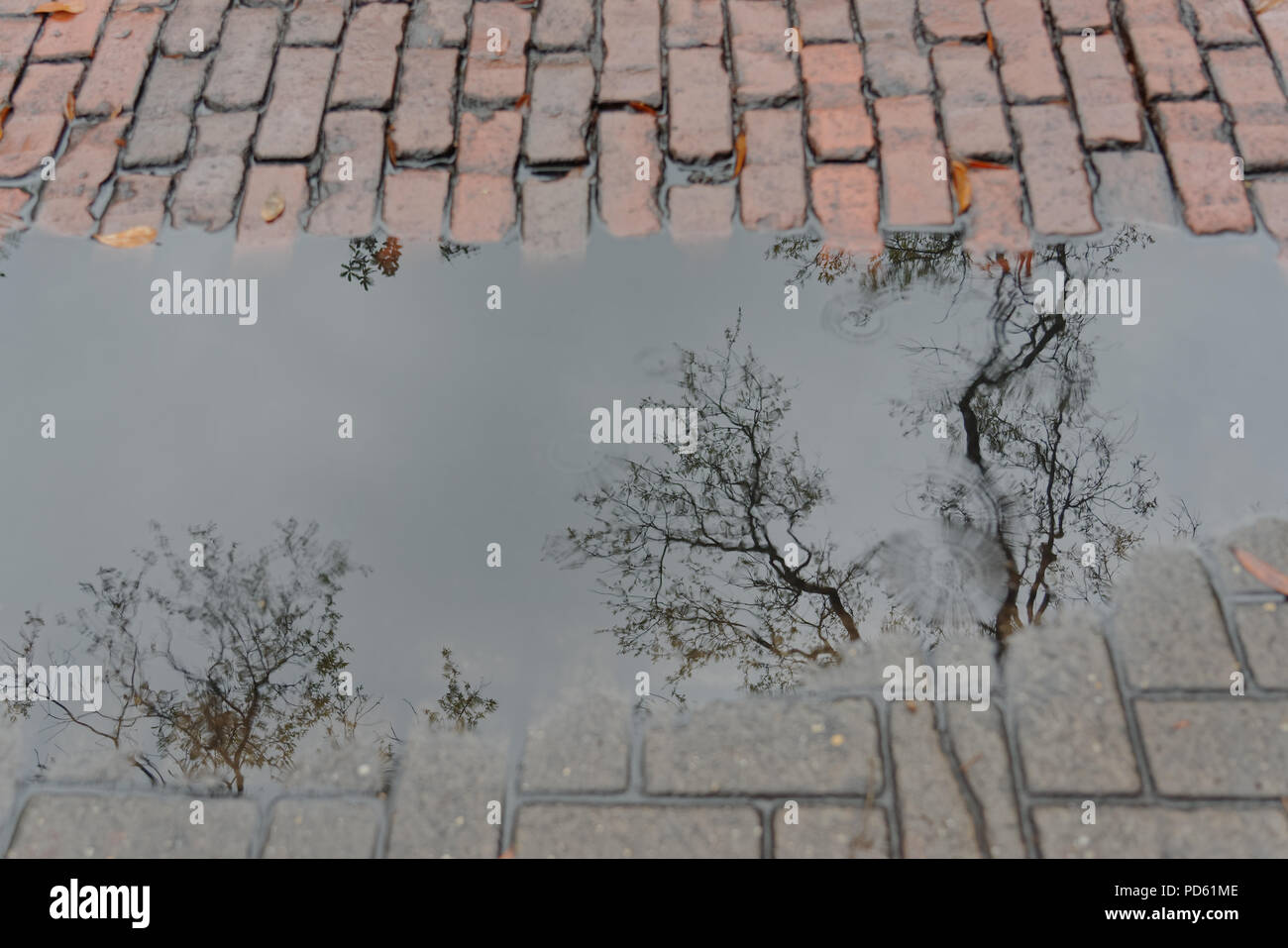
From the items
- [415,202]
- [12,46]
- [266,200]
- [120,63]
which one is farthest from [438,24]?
[12,46]

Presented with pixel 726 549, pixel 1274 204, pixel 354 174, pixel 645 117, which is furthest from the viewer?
pixel 645 117

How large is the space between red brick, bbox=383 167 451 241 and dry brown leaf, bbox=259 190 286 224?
1.24 feet

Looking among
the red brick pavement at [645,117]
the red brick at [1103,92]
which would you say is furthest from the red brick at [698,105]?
the red brick at [1103,92]

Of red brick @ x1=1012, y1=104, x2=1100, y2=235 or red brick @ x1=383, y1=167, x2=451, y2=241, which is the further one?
red brick @ x1=383, y1=167, x2=451, y2=241

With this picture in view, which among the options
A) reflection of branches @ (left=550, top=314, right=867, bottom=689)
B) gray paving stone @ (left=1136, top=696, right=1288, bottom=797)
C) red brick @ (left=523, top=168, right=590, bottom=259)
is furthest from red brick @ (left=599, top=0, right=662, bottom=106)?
gray paving stone @ (left=1136, top=696, right=1288, bottom=797)

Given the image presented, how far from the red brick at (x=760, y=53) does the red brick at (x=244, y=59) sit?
1.88 meters

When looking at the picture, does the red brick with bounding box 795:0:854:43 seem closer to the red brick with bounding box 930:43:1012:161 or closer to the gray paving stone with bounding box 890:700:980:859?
the red brick with bounding box 930:43:1012:161

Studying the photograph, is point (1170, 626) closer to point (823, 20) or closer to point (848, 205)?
point (848, 205)

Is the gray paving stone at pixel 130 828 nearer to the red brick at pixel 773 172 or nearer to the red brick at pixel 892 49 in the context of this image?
the red brick at pixel 773 172

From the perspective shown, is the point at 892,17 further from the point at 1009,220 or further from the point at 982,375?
the point at 982,375

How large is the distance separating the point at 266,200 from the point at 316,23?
989 mm

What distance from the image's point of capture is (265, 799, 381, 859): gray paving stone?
8.50 ft

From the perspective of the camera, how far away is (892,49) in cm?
398
